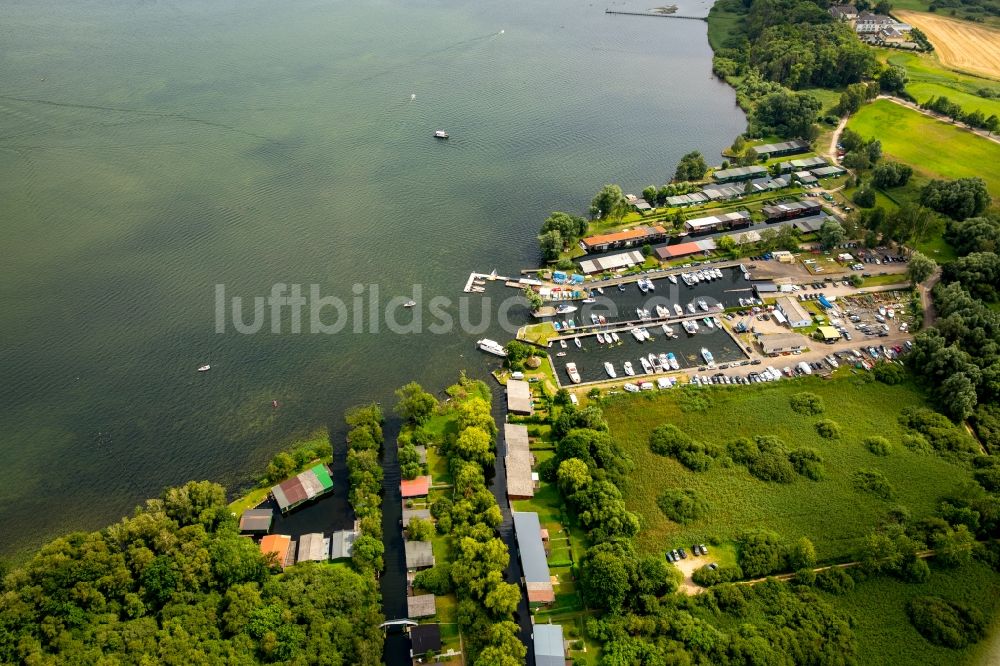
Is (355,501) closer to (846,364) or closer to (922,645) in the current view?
(922,645)

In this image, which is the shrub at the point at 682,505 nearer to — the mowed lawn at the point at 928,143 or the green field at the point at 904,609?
the green field at the point at 904,609

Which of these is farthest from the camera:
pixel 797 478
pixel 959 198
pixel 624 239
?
pixel 959 198

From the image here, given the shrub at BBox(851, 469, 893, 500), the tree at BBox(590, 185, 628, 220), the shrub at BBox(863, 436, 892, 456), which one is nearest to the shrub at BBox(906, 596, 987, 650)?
the shrub at BBox(851, 469, 893, 500)

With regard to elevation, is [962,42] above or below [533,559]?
above

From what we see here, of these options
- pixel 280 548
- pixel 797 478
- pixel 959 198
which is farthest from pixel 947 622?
pixel 959 198

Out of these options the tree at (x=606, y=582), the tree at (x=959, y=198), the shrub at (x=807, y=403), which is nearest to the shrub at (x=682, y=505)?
the tree at (x=606, y=582)

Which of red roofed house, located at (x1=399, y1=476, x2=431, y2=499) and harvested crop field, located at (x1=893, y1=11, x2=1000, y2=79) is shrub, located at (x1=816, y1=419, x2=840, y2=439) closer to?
red roofed house, located at (x1=399, y1=476, x2=431, y2=499)

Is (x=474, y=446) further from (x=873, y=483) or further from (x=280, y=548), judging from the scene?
(x=873, y=483)
